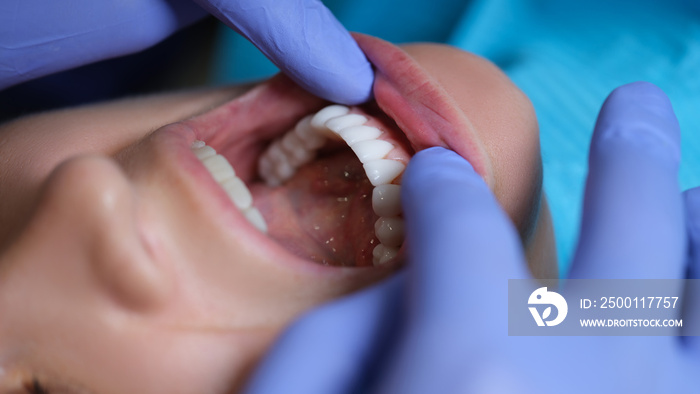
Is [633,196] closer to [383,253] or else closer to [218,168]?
[383,253]

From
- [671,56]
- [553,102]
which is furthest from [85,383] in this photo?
[671,56]

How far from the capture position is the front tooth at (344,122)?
88 centimetres

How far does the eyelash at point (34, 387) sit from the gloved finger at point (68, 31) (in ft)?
1.71

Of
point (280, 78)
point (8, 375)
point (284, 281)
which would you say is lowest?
point (8, 375)

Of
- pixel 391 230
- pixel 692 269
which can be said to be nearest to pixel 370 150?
pixel 391 230

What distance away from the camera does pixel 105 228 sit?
2.08 ft

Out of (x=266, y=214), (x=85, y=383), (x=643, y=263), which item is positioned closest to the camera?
(x=643, y=263)

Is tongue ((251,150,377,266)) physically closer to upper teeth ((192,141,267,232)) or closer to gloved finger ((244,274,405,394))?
upper teeth ((192,141,267,232))

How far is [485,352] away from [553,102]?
2.99 ft

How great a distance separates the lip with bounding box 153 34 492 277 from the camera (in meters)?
0.74

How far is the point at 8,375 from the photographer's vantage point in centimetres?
70

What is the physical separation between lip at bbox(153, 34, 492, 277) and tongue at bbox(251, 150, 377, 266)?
3.6 inches

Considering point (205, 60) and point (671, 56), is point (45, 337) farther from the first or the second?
point (671, 56)

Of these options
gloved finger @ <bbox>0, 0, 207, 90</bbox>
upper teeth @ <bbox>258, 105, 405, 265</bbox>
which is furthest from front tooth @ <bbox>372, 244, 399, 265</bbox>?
gloved finger @ <bbox>0, 0, 207, 90</bbox>
